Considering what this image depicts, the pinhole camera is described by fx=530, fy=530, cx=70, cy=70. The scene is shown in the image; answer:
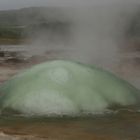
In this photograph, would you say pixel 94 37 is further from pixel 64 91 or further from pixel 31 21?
pixel 31 21

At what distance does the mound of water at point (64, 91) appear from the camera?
25.8ft

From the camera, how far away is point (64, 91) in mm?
8023

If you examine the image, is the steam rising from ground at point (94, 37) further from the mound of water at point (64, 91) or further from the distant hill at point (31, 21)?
the mound of water at point (64, 91)

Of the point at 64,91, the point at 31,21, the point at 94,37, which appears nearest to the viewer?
the point at 64,91

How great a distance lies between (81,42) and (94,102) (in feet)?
48.7

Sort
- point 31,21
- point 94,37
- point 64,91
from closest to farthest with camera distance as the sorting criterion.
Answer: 1. point 64,91
2. point 94,37
3. point 31,21

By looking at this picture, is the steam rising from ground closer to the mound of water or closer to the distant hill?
the distant hill

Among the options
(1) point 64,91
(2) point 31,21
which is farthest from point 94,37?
(2) point 31,21

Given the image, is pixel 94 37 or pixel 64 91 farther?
pixel 94 37

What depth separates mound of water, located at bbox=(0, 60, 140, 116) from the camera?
7.86 meters

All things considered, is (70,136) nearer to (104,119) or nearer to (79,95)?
(104,119)

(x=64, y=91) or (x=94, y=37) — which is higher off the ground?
(x=64, y=91)

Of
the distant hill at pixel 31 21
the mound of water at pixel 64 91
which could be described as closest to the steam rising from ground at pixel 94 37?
the distant hill at pixel 31 21

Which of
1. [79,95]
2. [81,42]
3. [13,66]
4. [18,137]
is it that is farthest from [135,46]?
[18,137]
